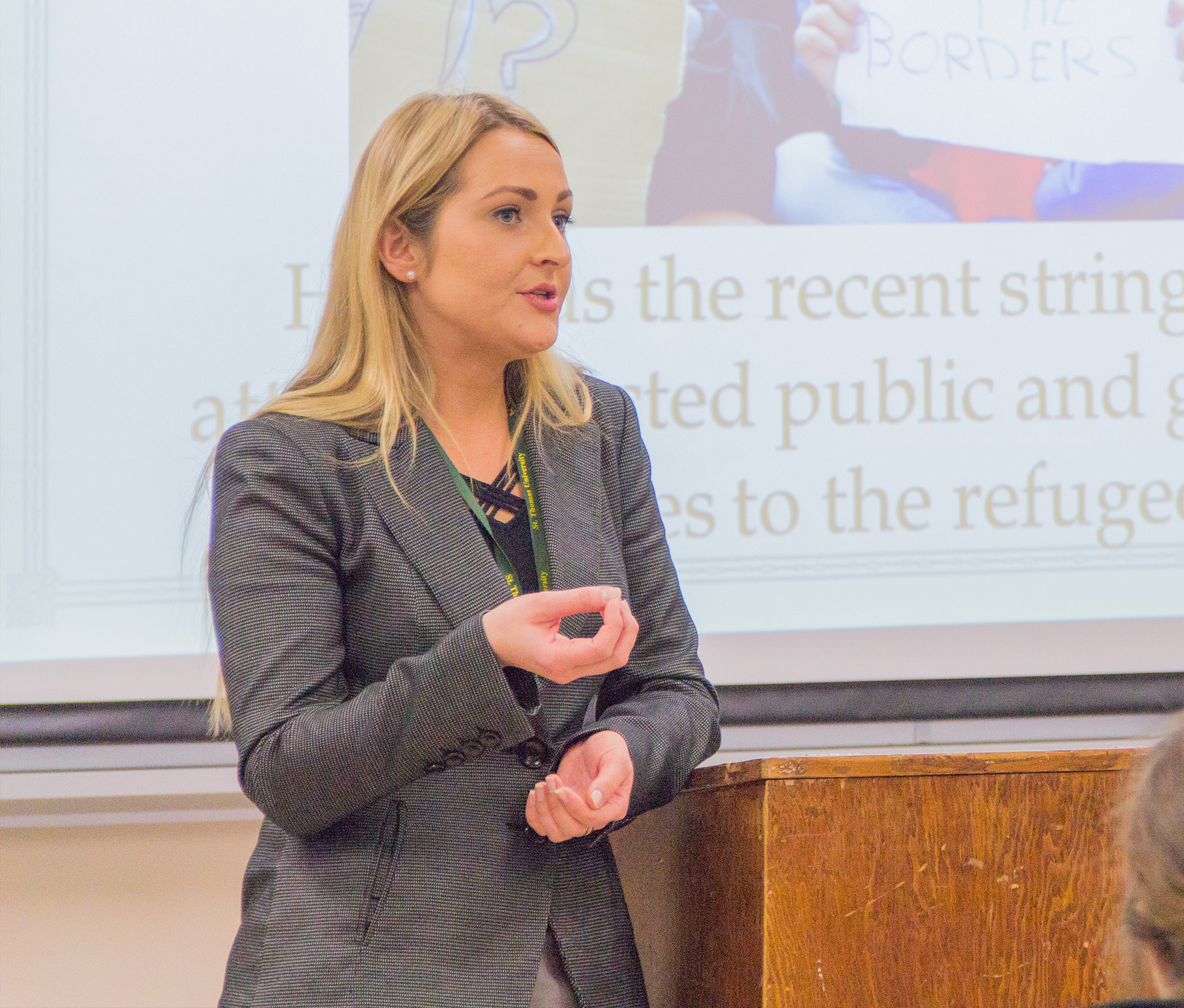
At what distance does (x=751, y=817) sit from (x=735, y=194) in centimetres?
142

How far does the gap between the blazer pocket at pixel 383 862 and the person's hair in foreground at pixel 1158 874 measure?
2.27 ft

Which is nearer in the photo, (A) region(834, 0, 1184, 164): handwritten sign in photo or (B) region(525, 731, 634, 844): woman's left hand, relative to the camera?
(B) region(525, 731, 634, 844): woman's left hand

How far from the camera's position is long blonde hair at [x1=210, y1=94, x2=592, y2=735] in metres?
1.42

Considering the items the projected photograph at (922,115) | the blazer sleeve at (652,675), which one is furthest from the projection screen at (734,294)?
the blazer sleeve at (652,675)

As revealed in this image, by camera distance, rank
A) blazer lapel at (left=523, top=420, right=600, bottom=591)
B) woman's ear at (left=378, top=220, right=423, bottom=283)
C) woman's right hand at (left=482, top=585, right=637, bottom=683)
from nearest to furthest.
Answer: woman's right hand at (left=482, top=585, right=637, bottom=683), blazer lapel at (left=523, top=420, right=600, bottom=591), woman's ear at (left=378, top=220, right=423, bottom=283)

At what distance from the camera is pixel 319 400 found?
1.39m

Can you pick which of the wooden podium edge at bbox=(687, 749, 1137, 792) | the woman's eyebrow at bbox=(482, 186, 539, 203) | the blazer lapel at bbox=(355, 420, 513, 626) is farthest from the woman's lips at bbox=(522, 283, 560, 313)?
the wooden podium edge at bbox=(687, 749, 1137, 792)

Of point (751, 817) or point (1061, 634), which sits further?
point (1061, 634)

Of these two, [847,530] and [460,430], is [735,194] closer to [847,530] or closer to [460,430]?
[847,530]

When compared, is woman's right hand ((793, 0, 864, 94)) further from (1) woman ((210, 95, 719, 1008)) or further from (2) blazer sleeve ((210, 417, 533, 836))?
(2) blazer sleeve ((210, 417, 533, 836))

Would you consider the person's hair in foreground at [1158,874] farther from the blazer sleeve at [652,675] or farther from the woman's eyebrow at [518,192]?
the woman's eyebrow at [518,192]

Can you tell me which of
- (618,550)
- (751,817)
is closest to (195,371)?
(618,550)

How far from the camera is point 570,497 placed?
1416 millimetres

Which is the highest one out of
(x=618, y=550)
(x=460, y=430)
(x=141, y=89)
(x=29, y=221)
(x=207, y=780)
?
(x=141, y=89)
